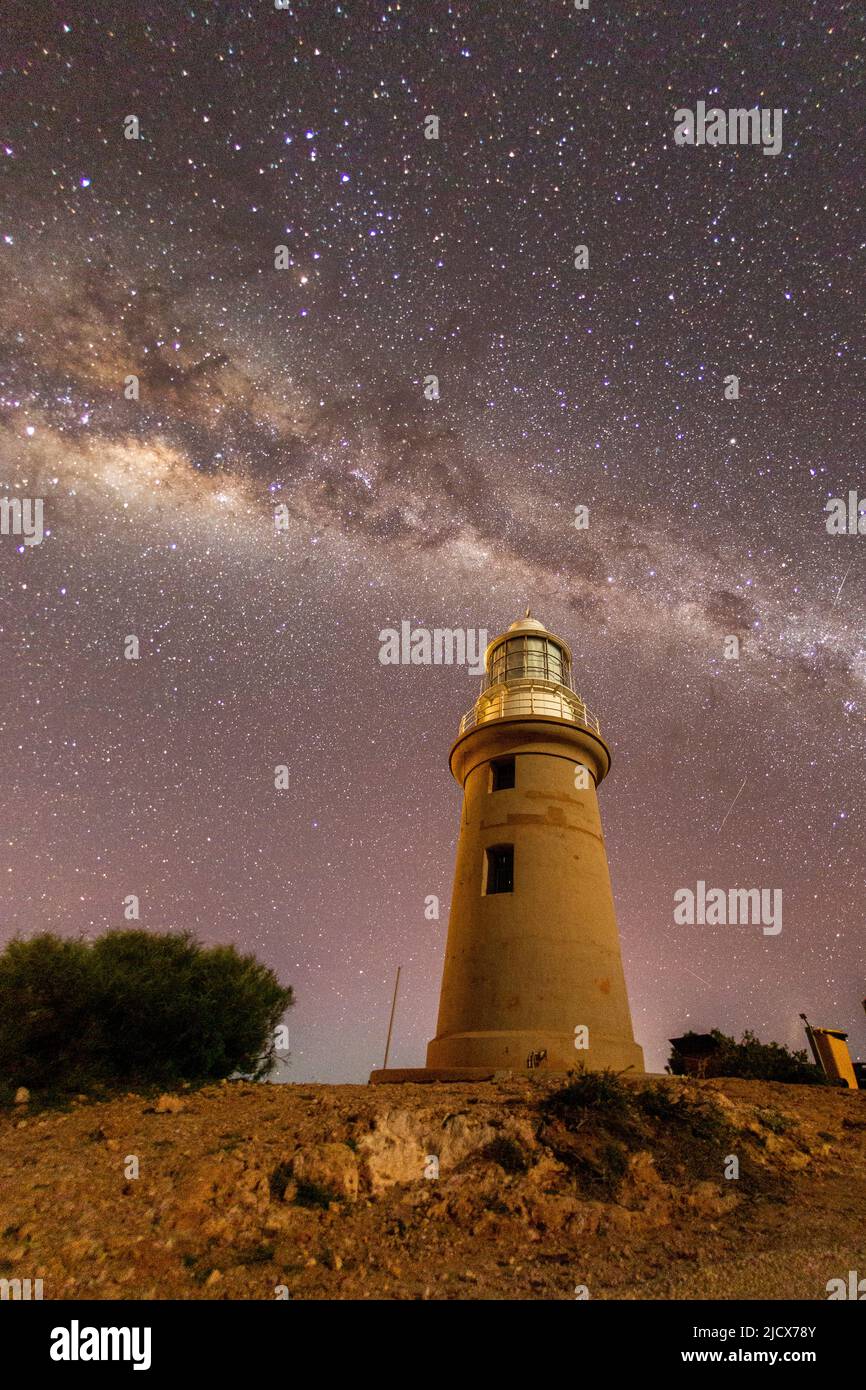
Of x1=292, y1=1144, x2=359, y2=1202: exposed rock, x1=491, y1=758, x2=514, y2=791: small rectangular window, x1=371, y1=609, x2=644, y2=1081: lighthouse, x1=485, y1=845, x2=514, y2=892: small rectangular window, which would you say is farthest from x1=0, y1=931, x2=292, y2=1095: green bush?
x1=491, y1=758, x2=514, y2=791: small rectangular window

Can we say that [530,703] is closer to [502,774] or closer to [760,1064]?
[502,774]

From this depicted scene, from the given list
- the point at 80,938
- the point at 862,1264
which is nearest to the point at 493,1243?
the point at 862,1264

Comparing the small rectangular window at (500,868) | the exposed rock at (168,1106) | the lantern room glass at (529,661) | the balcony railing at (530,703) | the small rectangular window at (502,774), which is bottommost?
the exposed rock at (168,1106)

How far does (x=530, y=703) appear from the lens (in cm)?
1786

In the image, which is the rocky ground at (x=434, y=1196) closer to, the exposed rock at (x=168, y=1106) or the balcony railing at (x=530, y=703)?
the exposed rock at (x=168, y=1106)

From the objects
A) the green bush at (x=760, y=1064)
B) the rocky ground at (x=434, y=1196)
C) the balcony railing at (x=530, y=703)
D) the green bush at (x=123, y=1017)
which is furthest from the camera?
the balcony railing at (x=530, y=703)

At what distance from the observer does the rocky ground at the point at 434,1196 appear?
6.02 meters

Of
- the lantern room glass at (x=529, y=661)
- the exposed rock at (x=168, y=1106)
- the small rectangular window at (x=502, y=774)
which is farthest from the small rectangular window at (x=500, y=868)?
the exposed rock at (x=168, y=1106)

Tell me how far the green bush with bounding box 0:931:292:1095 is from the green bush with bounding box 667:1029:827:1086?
11.0 m

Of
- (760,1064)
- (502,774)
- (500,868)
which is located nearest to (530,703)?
(502,774)

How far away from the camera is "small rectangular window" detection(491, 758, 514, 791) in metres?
17.3

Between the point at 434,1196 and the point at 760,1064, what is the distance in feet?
38.7

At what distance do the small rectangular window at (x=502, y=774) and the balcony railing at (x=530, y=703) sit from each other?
1.21 m
